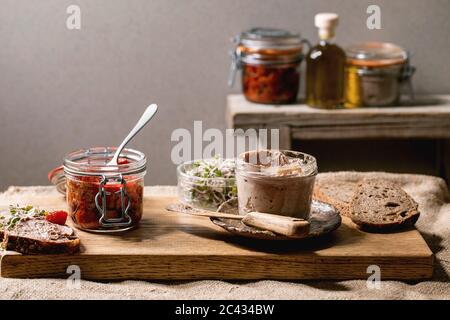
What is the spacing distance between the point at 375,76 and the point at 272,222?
1.48 meters

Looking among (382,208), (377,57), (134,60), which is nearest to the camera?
(382,208)

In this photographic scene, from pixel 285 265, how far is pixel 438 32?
1995 millimetres

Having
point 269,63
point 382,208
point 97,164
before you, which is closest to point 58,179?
point 97,164

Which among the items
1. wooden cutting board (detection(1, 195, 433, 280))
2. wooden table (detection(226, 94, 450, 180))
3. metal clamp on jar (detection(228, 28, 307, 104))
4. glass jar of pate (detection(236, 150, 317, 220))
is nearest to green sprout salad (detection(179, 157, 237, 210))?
glass jar of pate (detection(236, 150, 317, 220))

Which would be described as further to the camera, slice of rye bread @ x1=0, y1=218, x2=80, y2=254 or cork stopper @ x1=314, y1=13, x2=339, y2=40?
cork stopper @ x1=314, y1=13, x2=339, y2=40

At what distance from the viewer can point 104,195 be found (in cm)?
152

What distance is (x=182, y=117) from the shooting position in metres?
3.19

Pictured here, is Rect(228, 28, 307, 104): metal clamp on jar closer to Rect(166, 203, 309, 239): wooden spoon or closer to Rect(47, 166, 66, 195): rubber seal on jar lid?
Rect(47, 166, 66, 195): rubber seal on jar lid

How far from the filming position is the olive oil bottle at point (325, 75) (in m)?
2.74

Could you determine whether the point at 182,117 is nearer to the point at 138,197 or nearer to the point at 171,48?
the point at 171,48

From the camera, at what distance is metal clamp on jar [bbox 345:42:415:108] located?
276cm

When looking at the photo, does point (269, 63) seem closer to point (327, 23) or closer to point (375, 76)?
point (327, 23)

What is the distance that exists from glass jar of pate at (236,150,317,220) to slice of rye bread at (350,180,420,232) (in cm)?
15
